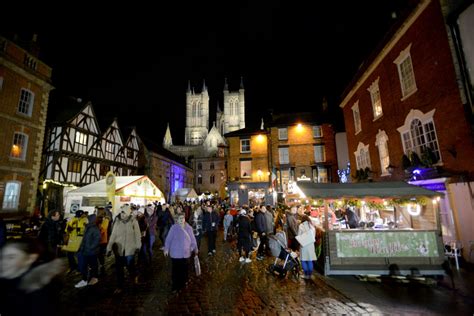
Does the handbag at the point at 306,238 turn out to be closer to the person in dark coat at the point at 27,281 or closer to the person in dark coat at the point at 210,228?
the person in dark coat at the point at 210,228

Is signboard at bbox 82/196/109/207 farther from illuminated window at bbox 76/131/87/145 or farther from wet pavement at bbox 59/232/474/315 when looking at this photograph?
illuminated window at bbox 76/131/87/145

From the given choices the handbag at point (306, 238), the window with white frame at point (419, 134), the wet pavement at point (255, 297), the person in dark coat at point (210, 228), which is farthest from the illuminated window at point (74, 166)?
the window with white frame at point (419, 134)

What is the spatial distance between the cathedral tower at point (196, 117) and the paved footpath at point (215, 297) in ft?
240

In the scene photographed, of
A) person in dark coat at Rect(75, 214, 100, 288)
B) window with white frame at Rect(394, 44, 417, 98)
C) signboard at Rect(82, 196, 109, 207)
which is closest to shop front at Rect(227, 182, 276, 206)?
signboard at Rect(82, 196, 109, 207)

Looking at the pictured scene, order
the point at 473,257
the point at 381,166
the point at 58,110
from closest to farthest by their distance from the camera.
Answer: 1. the point at 473,257
2. the point at 381,166
3. the point at 58,110

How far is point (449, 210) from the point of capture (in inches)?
309

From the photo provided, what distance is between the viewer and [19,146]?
15.5 meters

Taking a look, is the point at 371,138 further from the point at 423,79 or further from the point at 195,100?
the point at 195,100

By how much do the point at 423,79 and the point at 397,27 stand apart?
287 cm

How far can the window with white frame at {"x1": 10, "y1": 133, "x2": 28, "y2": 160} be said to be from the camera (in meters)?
15.1

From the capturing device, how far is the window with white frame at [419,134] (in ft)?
28.6

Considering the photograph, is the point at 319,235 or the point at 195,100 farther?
the point at 195,100

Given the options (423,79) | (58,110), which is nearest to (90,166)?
(58,110)

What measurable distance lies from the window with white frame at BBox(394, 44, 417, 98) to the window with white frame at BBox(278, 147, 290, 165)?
15.6 metres
